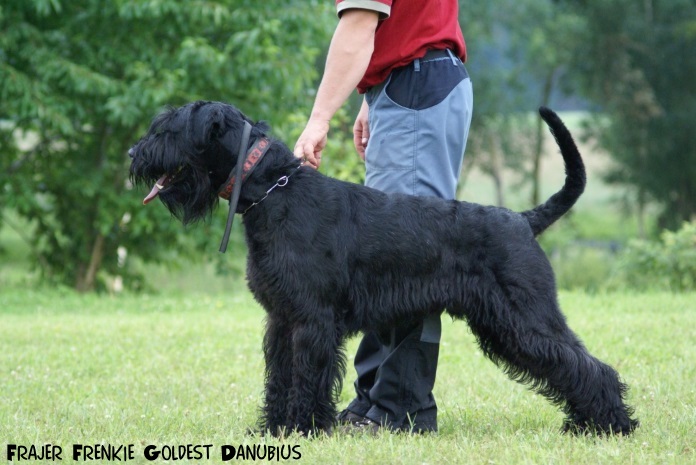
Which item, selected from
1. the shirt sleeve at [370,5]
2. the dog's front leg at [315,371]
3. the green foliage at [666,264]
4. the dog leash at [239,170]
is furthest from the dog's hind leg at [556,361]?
the green foliage at [666,264]

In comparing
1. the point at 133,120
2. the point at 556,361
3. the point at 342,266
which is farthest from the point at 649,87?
the point at 342,266

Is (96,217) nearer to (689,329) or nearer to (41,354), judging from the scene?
(41,354)

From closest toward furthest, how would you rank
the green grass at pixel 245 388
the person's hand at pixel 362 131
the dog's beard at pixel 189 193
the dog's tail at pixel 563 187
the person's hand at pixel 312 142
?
the green grass at pixel 245 388, the dog's beard at pixel 189 193, the person's hand at pixel 312 142, the dog's tail at pixel 563 187, the person's hand at pixel 362 131

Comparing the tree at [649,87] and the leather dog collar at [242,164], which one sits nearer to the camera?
the leather dog collar at [242,164]

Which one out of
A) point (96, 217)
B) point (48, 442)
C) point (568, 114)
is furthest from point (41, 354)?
point (568, 114)

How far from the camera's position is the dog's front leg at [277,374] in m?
4.12

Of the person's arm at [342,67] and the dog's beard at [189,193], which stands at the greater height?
the person's arm at [342,67]

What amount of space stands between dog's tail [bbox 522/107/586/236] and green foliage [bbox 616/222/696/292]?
6.63 meters

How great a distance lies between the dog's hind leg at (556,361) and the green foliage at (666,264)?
22.0 ft

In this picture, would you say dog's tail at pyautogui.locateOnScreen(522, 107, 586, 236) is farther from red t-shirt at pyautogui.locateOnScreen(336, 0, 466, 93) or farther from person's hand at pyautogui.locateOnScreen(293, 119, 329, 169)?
person's hand at pyautogui.locateOnScreen(293, 119, 329, 169)

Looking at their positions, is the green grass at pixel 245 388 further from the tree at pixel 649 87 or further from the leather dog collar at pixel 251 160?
the tree at pixel 649 87

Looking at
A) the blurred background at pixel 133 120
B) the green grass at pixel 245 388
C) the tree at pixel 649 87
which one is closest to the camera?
the green grass at pixel 245 388

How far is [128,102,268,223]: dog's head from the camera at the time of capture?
3998 mm

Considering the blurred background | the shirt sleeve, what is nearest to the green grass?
the shirt sleeve
